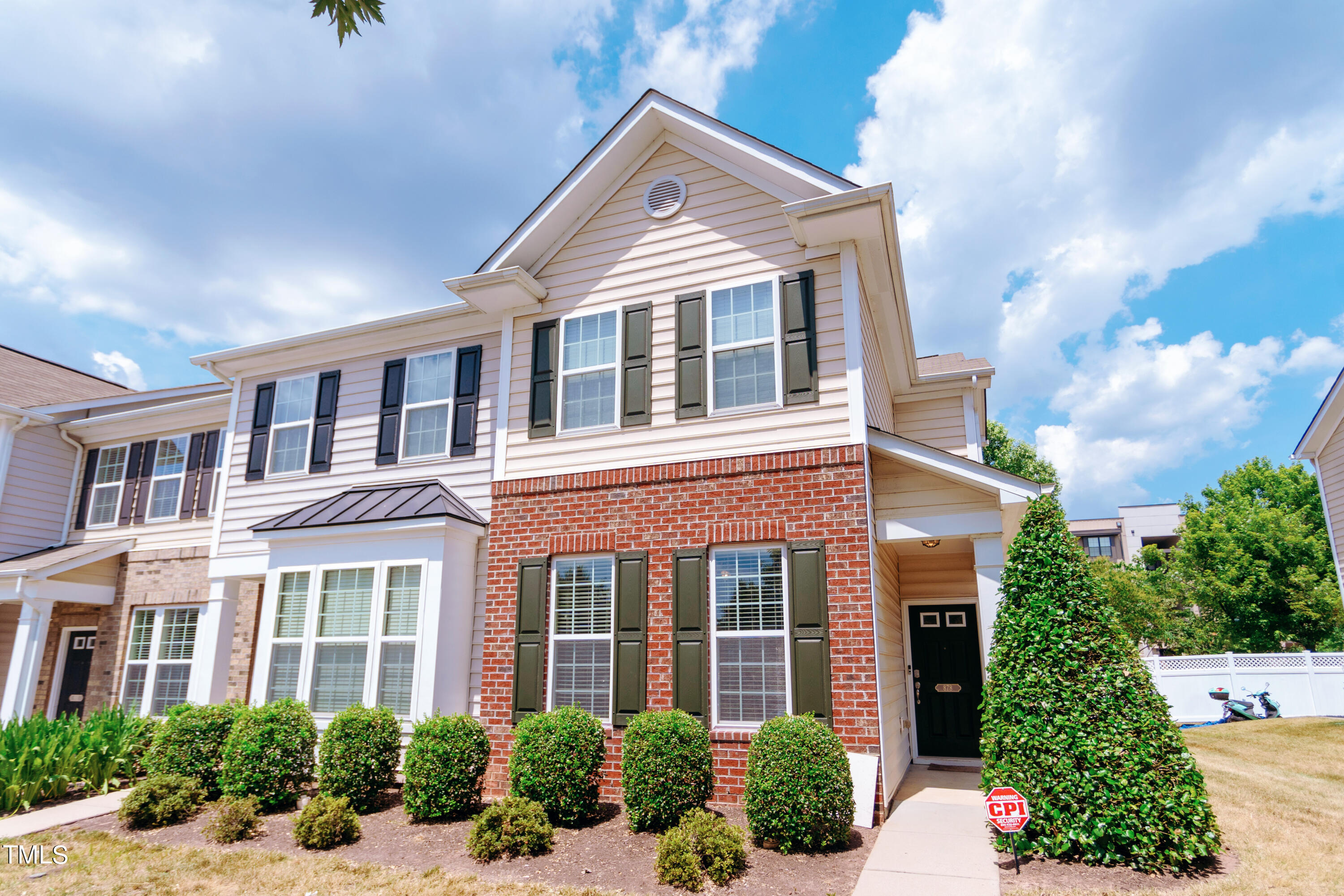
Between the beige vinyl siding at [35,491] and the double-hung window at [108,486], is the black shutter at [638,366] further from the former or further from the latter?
the beige vinyl siding at [35,491]

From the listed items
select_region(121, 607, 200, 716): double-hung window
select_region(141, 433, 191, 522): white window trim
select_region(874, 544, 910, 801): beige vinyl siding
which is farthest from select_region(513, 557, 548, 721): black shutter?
select_region(141, 433, 191, 522): white window trim

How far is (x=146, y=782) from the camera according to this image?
26.9ft

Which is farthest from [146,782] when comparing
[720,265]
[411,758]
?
[720,265]

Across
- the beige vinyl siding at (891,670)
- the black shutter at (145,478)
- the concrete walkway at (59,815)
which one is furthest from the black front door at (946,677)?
the black shutter at (145,478)

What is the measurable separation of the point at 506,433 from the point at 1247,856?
873cm

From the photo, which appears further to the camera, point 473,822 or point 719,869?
point 473,822

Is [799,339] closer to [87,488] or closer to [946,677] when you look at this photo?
[946,677]

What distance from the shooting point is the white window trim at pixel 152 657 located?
12.8 metres

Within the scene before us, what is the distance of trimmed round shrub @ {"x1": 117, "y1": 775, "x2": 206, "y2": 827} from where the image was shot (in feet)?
26.2

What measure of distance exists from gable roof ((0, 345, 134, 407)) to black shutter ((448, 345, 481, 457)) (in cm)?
954

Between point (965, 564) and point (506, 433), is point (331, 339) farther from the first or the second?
point (965, 564)

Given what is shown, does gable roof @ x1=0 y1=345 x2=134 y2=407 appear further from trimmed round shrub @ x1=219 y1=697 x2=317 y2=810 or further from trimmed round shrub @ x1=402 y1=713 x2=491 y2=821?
trimmed round shrub @ x1=402 y1=713 x2=491 y2=821

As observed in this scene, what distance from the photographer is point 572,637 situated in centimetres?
895

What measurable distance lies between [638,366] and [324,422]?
5906mm
